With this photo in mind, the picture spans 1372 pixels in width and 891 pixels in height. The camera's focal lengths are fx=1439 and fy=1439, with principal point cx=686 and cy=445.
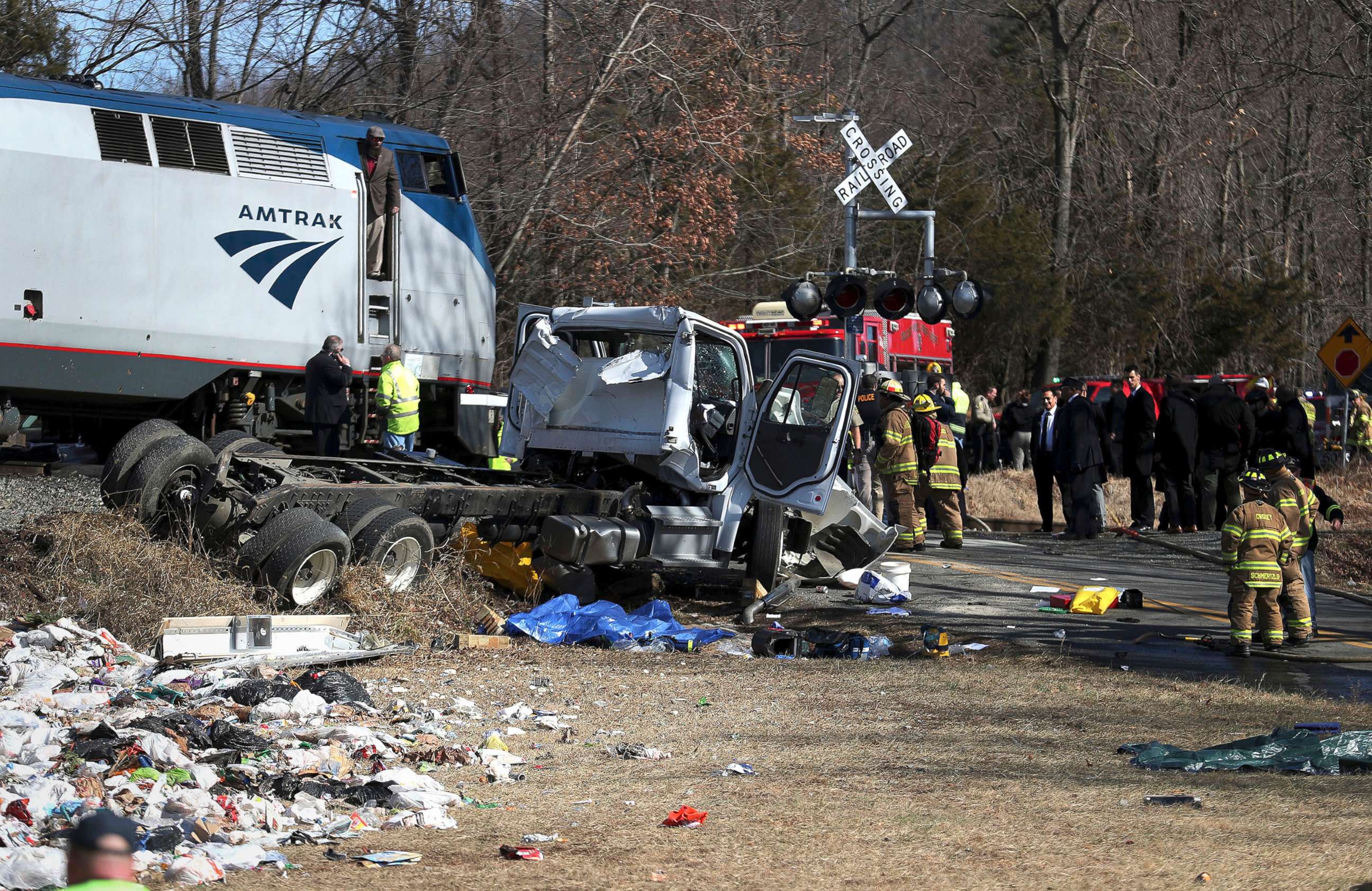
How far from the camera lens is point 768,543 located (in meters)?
12.1

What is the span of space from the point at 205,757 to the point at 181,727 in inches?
16.6

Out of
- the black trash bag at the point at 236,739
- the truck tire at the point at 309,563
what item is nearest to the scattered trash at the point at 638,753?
the black trash bag at the point at 236,739

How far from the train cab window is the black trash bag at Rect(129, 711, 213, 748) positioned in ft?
33.0

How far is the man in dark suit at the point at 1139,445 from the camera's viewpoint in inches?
671

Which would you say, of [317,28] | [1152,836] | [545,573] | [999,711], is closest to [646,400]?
[545,573]

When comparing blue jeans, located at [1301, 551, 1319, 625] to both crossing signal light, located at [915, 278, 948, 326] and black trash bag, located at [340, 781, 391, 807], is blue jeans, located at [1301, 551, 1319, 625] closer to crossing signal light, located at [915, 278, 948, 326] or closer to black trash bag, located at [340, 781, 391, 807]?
crossing signal light, located at [915, 278, 948, 326]

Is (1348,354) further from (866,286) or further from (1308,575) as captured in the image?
(1308,575)

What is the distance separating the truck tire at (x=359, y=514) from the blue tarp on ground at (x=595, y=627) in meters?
1.26

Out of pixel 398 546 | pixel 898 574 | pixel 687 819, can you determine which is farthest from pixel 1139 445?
pixel 687 819

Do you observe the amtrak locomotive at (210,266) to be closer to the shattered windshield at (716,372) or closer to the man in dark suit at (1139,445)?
the shattered windshield at (716,372)

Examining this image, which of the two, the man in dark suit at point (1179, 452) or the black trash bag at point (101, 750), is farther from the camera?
the man in dark suit at point (1179, 452)

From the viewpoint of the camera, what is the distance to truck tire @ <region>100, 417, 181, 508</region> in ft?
34.2

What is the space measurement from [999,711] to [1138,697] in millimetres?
1050

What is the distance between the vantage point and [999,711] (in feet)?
27.3
